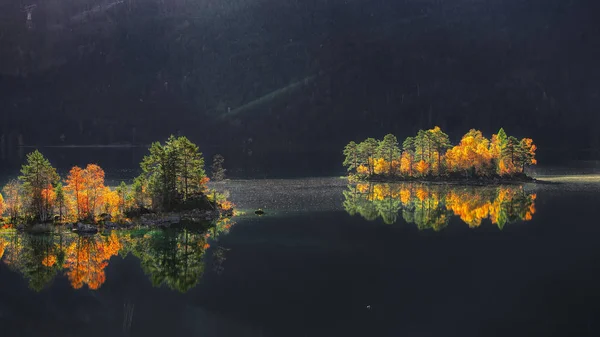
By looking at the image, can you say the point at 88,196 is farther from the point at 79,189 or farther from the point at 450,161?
the point at 450,161

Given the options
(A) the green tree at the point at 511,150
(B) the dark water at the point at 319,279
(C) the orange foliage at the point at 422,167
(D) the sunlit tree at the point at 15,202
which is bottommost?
(B) the dark water at the point at 319,279

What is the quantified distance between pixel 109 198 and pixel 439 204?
65129 mm

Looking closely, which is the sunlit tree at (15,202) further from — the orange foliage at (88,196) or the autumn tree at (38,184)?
the orange foliage at (88,196)

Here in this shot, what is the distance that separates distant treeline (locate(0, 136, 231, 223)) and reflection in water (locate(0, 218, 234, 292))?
237 inches

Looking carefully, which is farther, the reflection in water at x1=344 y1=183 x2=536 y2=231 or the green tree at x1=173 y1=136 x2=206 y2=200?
the green tree at x1=173 y1=136 x2=206 y2=200

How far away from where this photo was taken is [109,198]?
328 feet

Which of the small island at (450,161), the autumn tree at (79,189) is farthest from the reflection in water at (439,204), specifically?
the autumn tree at (79,189)

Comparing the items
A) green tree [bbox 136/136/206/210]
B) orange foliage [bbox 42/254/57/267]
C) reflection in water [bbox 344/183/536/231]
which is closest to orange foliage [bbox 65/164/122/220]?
green tree [bbox 136/136/206/210]

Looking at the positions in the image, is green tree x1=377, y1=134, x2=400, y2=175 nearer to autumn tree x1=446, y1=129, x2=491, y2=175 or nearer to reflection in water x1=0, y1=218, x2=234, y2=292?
autumn tree x1=446, y1=129, x2=491, y2=175

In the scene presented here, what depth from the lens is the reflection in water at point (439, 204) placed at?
104062 millimetres

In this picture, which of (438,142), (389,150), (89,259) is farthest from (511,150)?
(89,259)

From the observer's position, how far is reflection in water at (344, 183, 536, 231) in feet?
341

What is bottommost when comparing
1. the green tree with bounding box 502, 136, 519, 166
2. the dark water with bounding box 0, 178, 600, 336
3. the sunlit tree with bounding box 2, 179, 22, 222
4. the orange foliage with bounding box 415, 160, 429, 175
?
the dark water with bounding box 0, 178, 600, 336

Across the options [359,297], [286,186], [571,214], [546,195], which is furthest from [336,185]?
[359,297]
